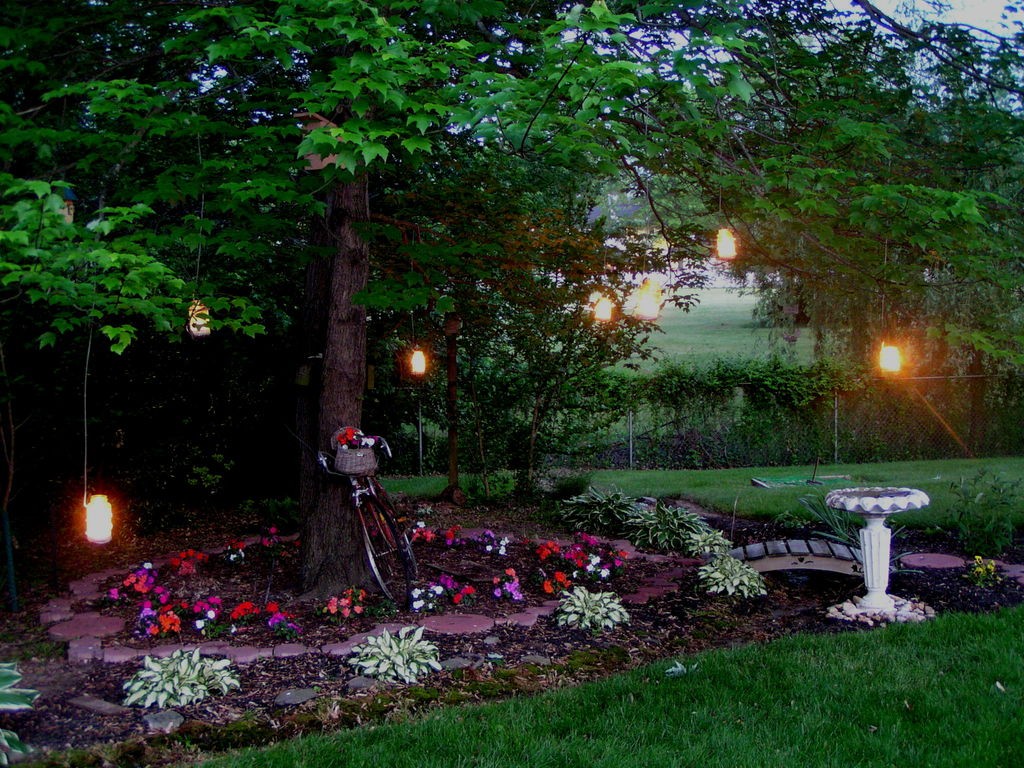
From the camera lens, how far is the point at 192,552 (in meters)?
5.46

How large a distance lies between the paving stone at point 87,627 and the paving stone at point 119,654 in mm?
295

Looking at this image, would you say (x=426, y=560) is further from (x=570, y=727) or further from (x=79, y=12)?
(x=79, y=12)

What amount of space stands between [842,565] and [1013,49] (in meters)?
3.60

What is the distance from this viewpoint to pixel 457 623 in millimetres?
4445

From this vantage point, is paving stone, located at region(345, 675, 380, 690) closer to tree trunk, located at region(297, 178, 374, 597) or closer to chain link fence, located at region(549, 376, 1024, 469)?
tree trunk, located at region(297, 178, 374, 597)

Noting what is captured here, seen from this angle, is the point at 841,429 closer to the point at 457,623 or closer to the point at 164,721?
the point at 457,623

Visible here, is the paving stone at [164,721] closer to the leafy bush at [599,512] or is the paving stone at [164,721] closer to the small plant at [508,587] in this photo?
the small plant at [508,587]

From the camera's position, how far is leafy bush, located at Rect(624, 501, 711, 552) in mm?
6422

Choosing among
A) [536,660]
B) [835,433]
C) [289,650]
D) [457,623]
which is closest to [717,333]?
[835,433]

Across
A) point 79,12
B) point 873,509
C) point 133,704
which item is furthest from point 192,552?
point 873,509

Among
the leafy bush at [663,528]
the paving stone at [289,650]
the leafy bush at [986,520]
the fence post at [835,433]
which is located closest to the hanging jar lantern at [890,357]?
the leafy bush at [986,520]

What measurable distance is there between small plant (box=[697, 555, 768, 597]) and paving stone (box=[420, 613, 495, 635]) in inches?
59.0

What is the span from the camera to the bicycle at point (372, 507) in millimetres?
4789

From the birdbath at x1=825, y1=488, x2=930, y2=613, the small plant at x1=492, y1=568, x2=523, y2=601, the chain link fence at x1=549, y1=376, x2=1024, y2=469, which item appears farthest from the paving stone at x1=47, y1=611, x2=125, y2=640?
the chain link fence at x1=549, y1=376, x2=1024, y2=469
